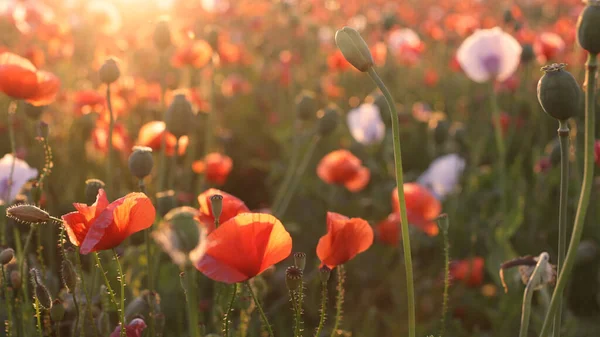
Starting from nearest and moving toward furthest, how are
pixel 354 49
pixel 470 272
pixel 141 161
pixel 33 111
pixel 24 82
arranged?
pixel 354 49 → pixel 141 161 → pixel 24 82 → pixel 33 111 → pixel 470 272

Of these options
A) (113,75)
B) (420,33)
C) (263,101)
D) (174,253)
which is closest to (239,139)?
(263,101)

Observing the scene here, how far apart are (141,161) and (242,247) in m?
0.45

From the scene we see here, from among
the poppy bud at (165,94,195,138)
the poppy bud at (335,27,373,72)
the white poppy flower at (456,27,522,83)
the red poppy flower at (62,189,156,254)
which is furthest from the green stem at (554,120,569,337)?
the white poppy flower at (456,27,522,83)

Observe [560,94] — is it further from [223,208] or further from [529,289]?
[223,208]

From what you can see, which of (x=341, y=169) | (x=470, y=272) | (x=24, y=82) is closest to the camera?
(x=24, y=82)

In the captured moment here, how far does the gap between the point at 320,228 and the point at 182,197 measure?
0.68 m

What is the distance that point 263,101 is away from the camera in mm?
4125

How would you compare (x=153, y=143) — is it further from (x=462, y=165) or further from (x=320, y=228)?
(x=462, y=165)

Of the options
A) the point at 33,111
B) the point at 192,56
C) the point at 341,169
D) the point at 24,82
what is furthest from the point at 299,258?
the point at 192,56

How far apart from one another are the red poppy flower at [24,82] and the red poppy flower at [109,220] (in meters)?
0.62

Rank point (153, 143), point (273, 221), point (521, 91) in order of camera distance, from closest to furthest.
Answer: point (273, 221) < point (153, 143) < point (521, 91)

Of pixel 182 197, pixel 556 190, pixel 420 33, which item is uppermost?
pixel 420 33

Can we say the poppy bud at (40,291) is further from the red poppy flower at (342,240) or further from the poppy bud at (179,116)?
the poppy bud at (179,116)

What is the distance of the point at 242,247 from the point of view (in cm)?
88
